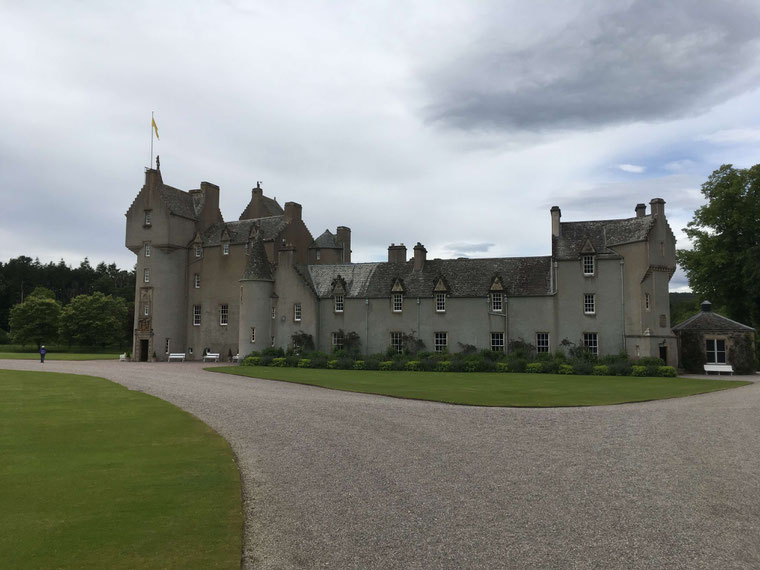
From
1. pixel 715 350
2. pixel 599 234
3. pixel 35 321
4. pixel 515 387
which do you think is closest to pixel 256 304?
pixel 515 387

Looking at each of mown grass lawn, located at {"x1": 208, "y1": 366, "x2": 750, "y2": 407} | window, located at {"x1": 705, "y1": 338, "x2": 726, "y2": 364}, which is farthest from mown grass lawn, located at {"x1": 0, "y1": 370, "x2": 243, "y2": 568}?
window, located at {"x1": 705, "y1": 338, "x2": 726, "y2": 364}

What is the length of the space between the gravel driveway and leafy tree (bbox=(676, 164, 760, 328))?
32.9 meters

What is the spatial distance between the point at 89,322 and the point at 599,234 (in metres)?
65.5

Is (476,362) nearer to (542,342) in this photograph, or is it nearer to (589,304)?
(542,342)

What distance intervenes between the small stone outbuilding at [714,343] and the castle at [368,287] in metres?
1.25

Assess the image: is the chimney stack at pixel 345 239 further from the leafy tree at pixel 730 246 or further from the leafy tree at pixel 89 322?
the leafy tree at pixel 89 322

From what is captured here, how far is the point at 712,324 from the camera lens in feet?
132

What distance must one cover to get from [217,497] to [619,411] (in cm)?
1460

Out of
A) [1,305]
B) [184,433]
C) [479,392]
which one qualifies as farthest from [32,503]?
[1,305]

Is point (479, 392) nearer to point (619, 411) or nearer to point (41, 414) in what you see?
point (619, 411)

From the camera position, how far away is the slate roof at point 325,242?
2224 inches

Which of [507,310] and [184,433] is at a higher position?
[507,310]

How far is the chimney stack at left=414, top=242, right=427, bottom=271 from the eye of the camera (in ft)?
156

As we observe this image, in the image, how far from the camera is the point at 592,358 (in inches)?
1558
